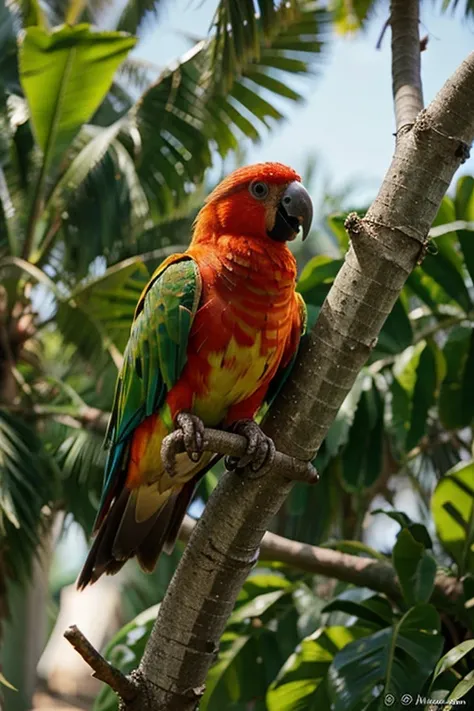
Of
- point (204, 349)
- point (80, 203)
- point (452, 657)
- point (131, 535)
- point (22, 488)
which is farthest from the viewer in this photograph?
point (80, 203)

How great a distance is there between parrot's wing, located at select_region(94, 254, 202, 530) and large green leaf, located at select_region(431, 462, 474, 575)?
1093 mm

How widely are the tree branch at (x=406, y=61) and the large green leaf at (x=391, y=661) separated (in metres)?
1.49

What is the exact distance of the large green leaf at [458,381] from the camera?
3412mm

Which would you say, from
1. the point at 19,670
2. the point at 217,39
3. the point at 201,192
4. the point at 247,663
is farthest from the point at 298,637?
the point at 201,192

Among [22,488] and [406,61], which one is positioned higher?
[406,61]

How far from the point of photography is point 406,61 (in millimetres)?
2684

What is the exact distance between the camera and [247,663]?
3330mm

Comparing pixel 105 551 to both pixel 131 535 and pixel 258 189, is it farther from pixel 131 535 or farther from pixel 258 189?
pixel 258 189

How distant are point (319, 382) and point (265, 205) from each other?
2.27ft

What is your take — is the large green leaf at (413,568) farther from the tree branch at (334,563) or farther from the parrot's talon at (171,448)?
the parrot's talon at (171,448)

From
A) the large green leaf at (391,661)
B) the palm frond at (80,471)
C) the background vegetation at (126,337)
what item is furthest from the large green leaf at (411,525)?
the palm frond at (80,471)

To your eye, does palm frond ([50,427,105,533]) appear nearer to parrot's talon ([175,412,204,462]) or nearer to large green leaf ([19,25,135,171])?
large green leaf ([19,25,135,171])

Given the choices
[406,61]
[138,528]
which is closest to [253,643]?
[138,528]

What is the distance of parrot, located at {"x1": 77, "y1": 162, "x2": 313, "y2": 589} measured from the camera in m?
2.47
